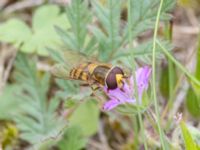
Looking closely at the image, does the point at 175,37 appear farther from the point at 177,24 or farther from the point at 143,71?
the point at 143,71

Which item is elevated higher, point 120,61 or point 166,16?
point 166,16

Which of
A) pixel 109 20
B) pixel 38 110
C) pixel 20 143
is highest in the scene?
pixel 109 20

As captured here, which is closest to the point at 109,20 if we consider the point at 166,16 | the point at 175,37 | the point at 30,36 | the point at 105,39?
the point at 105,39

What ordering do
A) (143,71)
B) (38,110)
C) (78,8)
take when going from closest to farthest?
(143,71)
(78,8)
(38,110)

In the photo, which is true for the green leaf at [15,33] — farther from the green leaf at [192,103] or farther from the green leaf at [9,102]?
the green leaf at [192,103]

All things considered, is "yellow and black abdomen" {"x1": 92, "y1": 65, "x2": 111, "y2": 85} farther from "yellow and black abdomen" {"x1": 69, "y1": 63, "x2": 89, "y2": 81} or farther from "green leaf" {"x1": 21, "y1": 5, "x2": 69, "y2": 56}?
"green leaf" {"x1": 21, "y1": 5, "x2": 69, "y2": 56}

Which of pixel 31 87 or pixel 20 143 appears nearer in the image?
pixel 31 87
